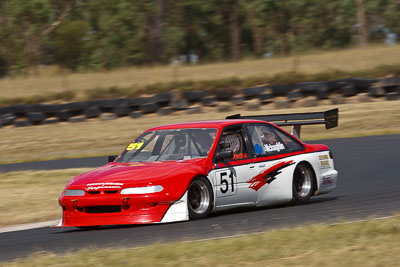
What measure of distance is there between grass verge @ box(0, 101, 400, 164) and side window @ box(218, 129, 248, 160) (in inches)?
466

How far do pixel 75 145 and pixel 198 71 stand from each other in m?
9.04

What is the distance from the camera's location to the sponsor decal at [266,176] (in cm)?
891

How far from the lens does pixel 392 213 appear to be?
7859mm

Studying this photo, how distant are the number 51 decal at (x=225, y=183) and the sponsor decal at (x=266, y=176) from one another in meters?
0.31

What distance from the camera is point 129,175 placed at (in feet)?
26.4

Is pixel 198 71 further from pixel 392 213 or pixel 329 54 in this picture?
pixel 392 213

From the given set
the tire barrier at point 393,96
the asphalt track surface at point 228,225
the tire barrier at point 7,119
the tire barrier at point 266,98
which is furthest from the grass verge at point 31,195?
the tire barrier at point 393,96

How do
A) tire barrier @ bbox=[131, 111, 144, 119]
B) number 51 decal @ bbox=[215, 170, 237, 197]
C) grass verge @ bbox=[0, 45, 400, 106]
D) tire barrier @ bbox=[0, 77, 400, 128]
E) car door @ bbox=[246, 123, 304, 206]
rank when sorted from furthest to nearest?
grass verge @ bbox=[0, 45, 400, 106] → tire barrier @ bbox=[131, 111, 144, 119] → tire barrier @ bbox=[0, 77, 400, 128] → car door @ bbox=[246, 123, 304, 206] → number 51 decal @ bbox=[215, 170, 237, 197]

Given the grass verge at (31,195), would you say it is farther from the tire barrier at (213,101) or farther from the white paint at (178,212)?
the tire barrier at (213,101)

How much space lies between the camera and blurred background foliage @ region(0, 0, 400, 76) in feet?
175

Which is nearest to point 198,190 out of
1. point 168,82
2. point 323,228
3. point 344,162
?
point 323,228

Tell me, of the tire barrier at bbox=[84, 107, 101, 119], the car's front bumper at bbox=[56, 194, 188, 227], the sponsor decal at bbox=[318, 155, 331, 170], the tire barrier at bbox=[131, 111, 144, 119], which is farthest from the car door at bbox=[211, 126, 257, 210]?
the tire barrier at bbox=[84, 107, 101, 119]

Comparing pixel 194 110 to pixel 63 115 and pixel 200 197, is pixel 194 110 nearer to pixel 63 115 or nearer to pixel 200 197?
pixel 63 115

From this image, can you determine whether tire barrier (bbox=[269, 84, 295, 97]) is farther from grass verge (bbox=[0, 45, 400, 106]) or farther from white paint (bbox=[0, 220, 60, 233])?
white paint (bbox=[0, 220, 60, 233])
